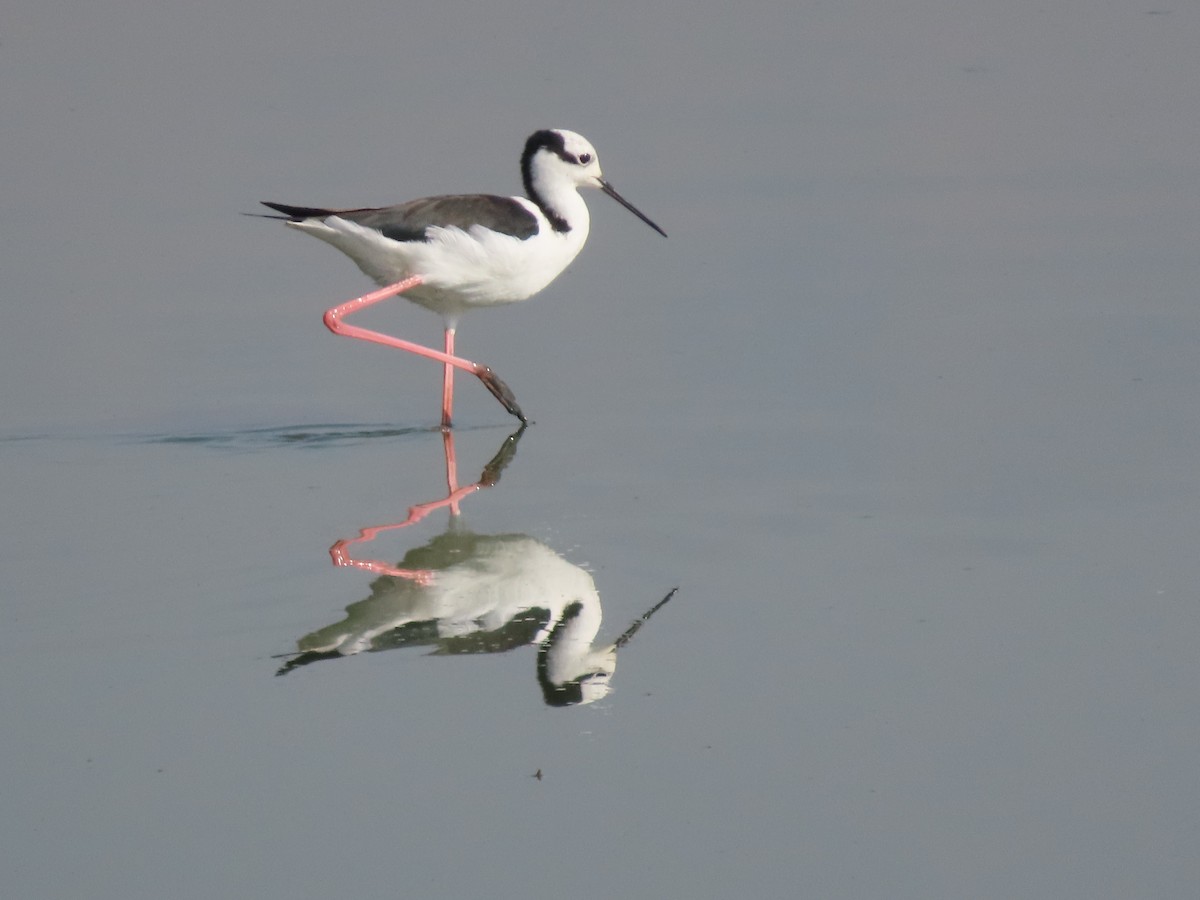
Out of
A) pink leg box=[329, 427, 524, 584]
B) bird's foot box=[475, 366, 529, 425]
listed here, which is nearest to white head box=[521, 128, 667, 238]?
bird's foot box=[475, 366, 529, 425]

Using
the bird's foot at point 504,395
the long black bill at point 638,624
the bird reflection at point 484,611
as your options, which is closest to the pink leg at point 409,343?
the bird's foot at point 504,395

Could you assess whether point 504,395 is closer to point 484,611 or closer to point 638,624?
point 484,611

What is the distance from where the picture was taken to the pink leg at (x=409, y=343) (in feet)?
24.0

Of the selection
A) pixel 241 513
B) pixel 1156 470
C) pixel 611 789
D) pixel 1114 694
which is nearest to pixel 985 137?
pixel 1156 470

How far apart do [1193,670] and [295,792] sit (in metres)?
2.26

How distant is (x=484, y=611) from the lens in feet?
17.7

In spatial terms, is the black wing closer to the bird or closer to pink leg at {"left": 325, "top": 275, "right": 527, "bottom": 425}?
the bird

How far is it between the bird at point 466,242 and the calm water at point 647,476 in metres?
0.26

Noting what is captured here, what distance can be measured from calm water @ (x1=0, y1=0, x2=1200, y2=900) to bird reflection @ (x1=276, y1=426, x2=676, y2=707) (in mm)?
18

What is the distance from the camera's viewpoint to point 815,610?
17.3ft

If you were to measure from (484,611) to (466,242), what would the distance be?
2.46 metres

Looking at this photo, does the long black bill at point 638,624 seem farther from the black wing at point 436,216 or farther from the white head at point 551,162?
the white head at point 551,162

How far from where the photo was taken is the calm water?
13.7ft

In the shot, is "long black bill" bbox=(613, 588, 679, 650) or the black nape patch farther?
the black nape patch
